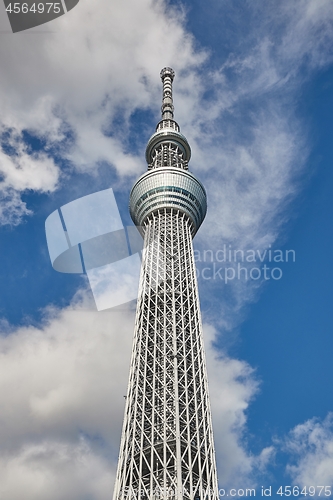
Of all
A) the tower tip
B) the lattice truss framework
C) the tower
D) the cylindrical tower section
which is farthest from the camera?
the tower tip

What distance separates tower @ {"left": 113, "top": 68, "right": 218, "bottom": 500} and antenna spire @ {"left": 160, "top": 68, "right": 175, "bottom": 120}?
693cm

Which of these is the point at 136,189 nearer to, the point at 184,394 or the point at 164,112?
the point at 164,112

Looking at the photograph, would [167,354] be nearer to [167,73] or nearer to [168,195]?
[168,195]

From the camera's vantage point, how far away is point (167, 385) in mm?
67938

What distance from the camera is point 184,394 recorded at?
67312 mm

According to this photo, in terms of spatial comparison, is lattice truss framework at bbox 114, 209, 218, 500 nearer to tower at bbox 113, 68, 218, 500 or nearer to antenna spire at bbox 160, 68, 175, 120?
tower at bbox 113, 68, 218, 500

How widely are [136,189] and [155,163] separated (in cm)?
816

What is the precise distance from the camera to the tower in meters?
59.1

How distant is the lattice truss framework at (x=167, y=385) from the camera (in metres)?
58.7

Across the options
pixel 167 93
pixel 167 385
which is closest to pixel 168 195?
pixel 167 385

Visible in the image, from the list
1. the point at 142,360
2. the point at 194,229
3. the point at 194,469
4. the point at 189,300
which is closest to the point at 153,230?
the point at 194,229

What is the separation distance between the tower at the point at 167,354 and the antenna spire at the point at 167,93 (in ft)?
22.7

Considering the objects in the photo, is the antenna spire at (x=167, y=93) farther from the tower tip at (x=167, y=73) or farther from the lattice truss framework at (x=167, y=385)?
the lattice truss framework at (x=167, y=385)

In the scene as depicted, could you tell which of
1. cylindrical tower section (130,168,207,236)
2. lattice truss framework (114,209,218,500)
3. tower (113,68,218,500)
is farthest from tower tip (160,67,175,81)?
lattice truss framework (114,209,218,500)
